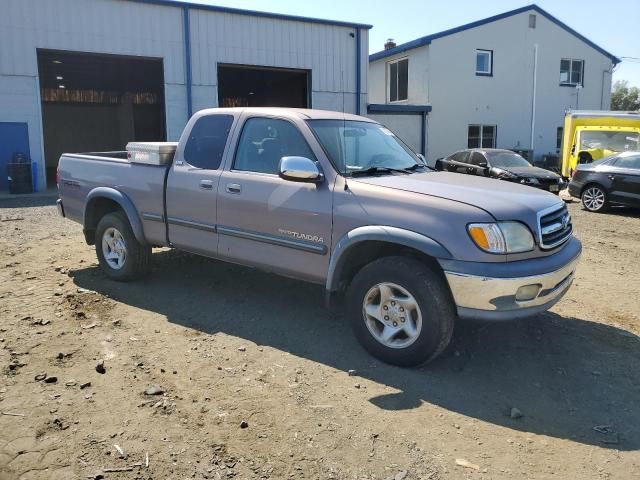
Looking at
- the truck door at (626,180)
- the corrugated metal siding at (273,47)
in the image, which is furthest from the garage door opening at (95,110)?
the truck door at (626,180)

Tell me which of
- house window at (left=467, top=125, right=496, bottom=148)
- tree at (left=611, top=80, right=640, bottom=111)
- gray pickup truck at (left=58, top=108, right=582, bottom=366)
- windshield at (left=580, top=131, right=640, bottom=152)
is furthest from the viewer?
tree at (left=611, top=80, right=640, bottom=111)

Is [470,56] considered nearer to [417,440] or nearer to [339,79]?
[339,79]

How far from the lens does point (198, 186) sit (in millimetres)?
5477

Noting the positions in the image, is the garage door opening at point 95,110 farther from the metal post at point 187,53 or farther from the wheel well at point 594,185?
the wheel well at point 594,185

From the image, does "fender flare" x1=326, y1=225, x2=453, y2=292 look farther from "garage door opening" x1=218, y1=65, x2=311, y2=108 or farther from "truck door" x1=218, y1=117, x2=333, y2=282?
"garage door opening" x1=218, y1=65, x2=311, y2=108

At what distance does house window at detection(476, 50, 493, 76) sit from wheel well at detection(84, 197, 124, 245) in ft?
78.2

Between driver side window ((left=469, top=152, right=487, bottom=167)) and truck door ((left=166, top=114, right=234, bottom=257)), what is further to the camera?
driver side window ((left=469, top=152, right=487, bottom=167))

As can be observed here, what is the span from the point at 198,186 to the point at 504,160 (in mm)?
13466

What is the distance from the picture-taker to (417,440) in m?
3.36

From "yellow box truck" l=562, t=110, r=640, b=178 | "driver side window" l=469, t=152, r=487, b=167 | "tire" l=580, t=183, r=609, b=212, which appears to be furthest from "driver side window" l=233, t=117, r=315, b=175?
"yellow box truck" l=562, t=110, r=640, b=178

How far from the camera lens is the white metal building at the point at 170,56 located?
56.7 ft

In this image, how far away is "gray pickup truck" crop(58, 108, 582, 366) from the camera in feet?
13.0

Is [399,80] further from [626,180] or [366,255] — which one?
[366,255]

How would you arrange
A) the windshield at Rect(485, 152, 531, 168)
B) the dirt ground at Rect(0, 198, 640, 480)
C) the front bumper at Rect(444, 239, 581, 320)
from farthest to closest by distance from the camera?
the windshield at Rect(485, 152, 531, 168)
the front bumper at Rect(444, 239, 581, 320)
the dirt ground at Rect(0, 198, 640, 480)
